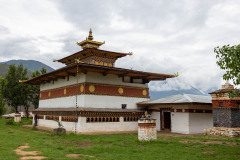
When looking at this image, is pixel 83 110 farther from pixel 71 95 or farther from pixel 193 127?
pixel 193 127

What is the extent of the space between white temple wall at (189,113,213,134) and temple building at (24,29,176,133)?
5638mm

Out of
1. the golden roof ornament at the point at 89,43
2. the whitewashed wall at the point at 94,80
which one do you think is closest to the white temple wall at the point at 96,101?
the whitewashed wall at the point at 94,80

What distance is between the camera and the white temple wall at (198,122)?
66.2 ft

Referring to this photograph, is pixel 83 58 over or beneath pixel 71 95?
over

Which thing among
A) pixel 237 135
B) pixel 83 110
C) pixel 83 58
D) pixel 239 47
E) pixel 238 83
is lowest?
pixel 237 135

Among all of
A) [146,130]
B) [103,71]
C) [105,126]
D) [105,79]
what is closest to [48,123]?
[105,126]

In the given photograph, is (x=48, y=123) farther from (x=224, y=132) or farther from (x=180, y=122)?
(x=224, y=132)

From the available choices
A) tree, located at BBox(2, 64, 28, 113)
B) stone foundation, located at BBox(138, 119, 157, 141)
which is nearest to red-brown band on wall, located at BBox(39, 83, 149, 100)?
stone foundation, located at BBox(138, 119, 157, 141)

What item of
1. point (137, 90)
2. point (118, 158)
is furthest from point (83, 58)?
point (118, 158)

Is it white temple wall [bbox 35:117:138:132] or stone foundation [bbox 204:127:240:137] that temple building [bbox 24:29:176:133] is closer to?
white temple wall [bbox 35:117:138:132]

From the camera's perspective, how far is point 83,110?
776 inches

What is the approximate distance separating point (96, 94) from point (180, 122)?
820 cm

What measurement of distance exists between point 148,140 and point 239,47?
7.10 meters

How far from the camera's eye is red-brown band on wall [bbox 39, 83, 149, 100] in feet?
70.3
